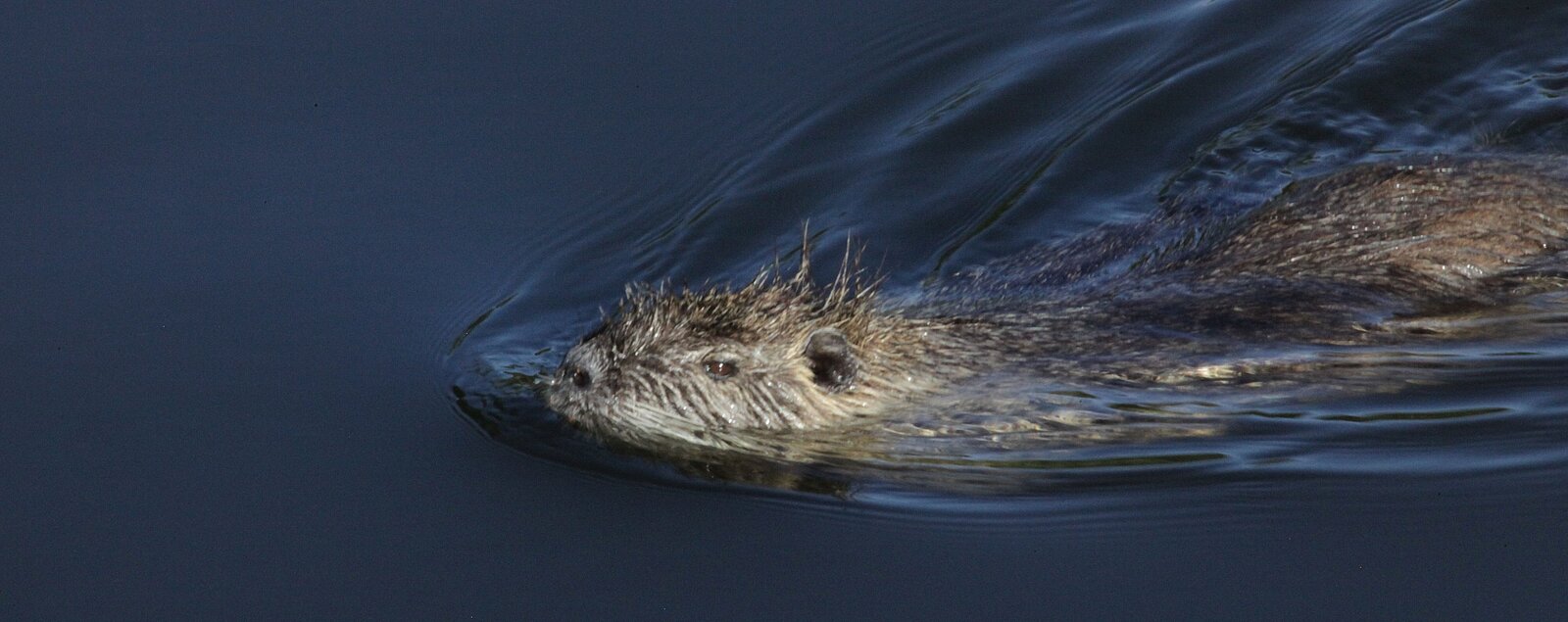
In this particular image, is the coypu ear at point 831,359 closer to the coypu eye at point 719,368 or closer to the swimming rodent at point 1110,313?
the swimming rodent at point 1110,313

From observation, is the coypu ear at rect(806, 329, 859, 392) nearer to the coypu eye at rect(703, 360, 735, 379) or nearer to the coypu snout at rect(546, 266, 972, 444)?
the coypu snout at rect(546, 266, 972, 444)

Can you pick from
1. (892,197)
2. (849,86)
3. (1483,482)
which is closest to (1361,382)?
(1483,482)

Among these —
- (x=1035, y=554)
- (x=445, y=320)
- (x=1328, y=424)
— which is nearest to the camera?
(x=1035, y=554)

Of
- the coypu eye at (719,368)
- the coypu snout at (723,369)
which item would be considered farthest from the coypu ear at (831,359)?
the coypu eye at (719,368)

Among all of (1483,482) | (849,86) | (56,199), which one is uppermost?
(56,199)

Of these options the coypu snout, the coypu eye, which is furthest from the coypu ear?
the coypu eye

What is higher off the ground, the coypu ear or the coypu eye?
the coypu eye

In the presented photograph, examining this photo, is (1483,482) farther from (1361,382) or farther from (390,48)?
(390,48)
